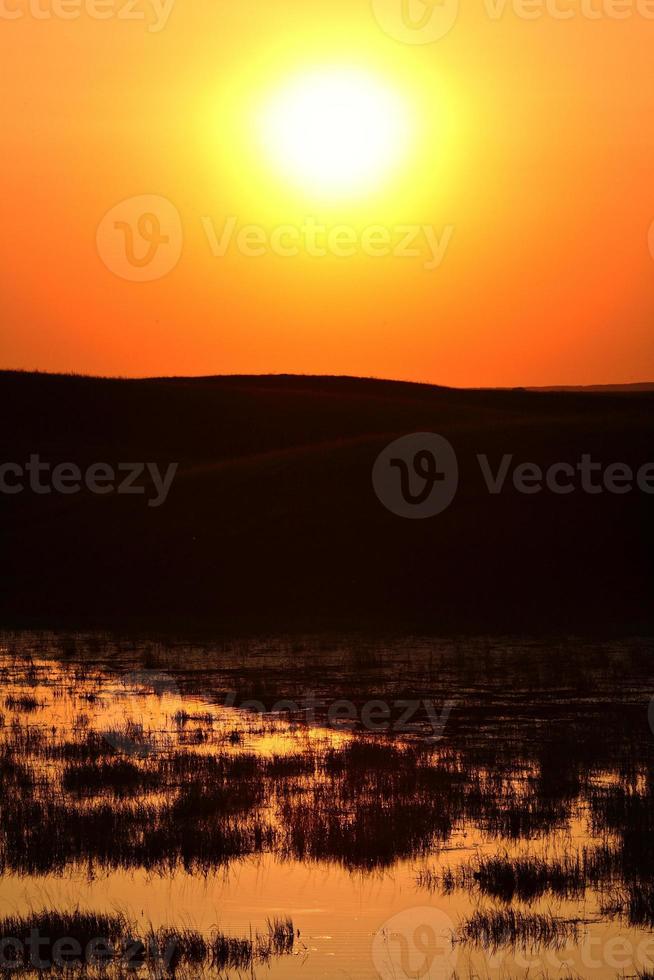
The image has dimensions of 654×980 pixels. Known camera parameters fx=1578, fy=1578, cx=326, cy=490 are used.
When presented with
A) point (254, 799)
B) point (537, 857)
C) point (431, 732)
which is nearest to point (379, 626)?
point (431, 732)

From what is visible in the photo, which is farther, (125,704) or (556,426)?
(556,426)

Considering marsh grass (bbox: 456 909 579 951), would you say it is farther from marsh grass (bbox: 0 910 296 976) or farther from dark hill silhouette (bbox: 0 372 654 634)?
dark hill silhouette (bbox: 0 372 654 634)

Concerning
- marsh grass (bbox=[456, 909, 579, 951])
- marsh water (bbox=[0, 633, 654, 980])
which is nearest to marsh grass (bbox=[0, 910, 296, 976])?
marsh water (bbox=[0, 633, 654, 980])

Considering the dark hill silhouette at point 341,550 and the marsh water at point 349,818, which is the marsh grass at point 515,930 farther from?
the dark hill silhouette at point 341,550

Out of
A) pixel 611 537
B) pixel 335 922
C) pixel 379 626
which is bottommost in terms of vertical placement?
pixel 335 922

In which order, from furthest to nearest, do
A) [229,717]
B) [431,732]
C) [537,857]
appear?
[229,717] < [431,732] < [537,857]

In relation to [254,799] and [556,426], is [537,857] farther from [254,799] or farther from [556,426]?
[556,426]

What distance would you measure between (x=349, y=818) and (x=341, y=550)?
35484mm

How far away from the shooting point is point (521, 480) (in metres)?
55.9

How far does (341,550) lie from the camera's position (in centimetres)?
5078

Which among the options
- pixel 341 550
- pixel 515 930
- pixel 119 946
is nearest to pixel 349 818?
pixel 515 930

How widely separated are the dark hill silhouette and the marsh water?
1557cm

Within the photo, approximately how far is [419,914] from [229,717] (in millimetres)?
11580

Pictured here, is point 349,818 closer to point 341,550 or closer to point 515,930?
point 515,930
